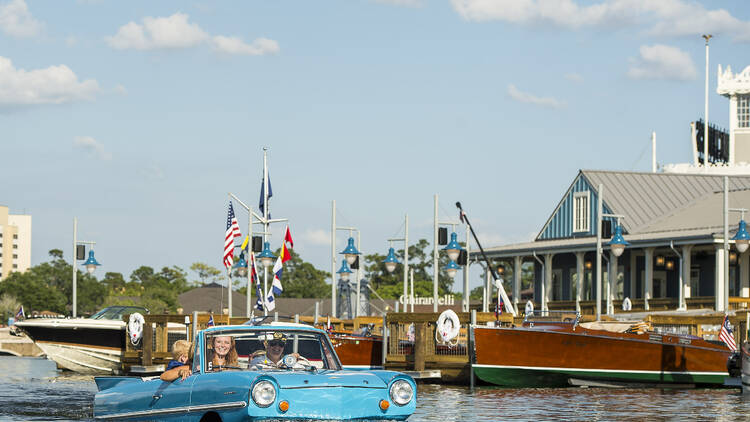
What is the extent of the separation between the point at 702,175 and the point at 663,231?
33.1 feet

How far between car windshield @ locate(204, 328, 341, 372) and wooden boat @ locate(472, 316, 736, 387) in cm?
1563

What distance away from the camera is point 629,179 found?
2345 inches

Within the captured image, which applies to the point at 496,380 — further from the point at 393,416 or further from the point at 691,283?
the point at 691,283

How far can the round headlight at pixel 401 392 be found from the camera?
12.9 metres

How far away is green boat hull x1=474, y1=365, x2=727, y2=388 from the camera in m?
29.7

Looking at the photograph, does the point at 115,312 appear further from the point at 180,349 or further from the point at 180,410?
the point at 180,410

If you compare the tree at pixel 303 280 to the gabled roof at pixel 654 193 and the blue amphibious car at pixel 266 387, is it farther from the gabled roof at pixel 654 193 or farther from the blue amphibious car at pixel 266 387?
the blue amphibious car at pixel 266 387

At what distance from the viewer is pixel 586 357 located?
2984 cm

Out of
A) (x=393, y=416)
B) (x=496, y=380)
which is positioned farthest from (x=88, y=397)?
(x=393, y=416)

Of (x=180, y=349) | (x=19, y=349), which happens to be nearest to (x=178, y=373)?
(x=180, y=349)

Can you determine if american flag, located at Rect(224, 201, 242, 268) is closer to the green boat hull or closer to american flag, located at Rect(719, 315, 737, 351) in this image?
the green boat hull

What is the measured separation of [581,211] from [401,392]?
46.8m

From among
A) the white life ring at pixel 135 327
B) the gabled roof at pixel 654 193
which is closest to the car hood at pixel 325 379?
the white life ring at pixel 135 327

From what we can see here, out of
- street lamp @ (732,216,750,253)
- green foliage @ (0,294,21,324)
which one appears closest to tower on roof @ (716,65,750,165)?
street lamp @ (732,216,750,253)
